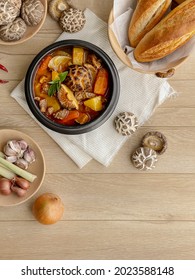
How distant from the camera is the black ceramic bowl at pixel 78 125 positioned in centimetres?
112

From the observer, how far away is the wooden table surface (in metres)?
1.20

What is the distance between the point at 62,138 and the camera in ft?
3.93

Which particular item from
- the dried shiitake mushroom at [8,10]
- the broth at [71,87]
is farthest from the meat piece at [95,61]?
the dried shiitake mushroom at [8,10]

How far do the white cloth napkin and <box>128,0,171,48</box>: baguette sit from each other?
0.11 meters

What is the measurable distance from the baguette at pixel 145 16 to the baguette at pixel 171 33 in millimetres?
24

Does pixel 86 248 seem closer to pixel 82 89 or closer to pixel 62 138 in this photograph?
pixel 62 138

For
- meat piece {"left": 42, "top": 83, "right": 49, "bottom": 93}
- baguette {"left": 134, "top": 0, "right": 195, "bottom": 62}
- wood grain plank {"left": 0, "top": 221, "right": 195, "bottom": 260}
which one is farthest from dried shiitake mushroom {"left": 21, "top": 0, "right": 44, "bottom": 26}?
wood grain plank {"left": 0, "top": 221, "right": 195, "bottom": 260}

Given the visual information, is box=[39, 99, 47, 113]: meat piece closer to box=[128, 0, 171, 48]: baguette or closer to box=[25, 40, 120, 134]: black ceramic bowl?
box=[25, 40, 120, 134]: black ceramic bowl

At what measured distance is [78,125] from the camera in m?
1.13

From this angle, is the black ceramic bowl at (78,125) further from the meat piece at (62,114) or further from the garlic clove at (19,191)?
the garlic clove at (19,191)

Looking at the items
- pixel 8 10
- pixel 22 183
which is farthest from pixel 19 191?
pixel 8 10
